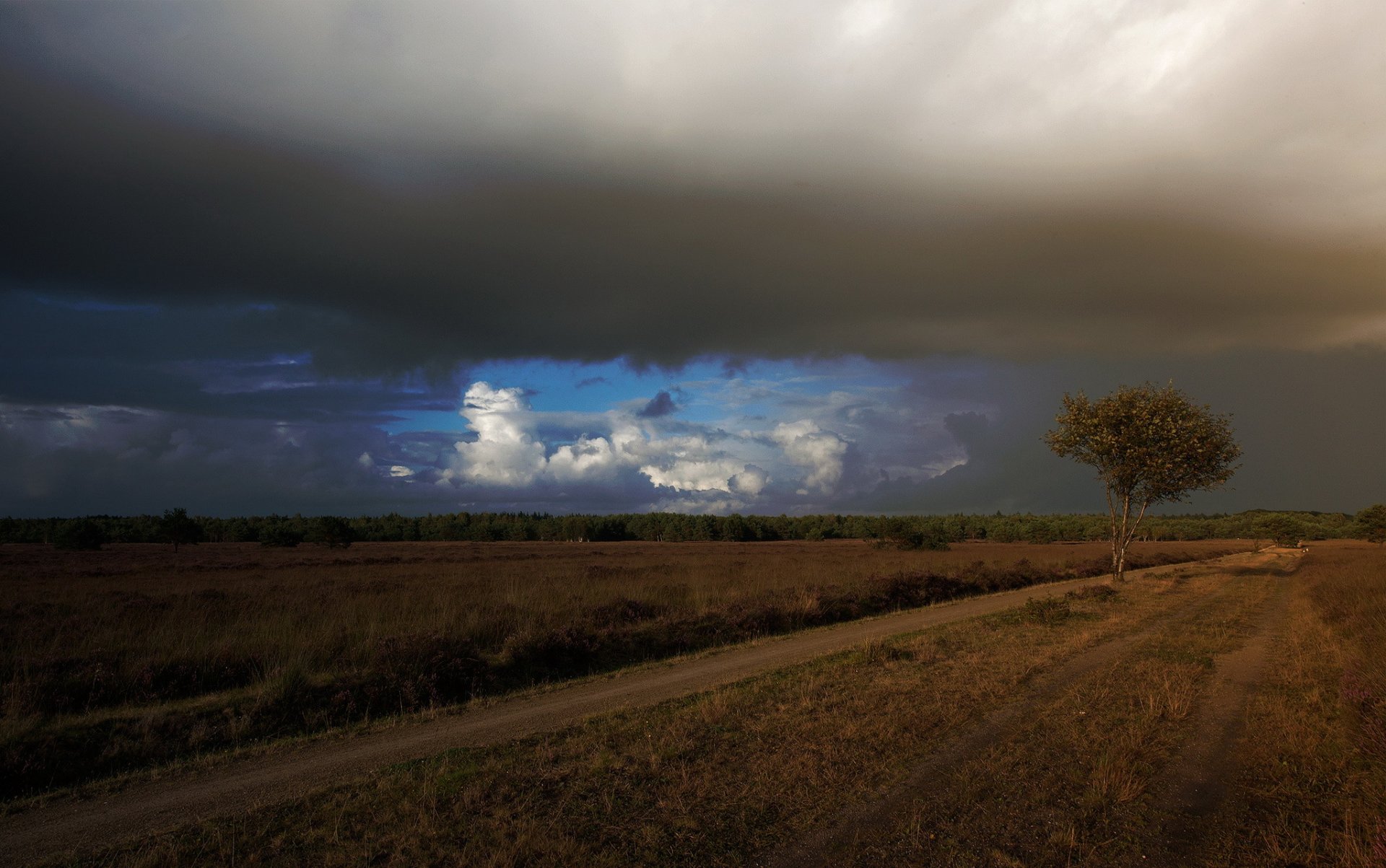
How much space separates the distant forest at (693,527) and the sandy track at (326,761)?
90.2m

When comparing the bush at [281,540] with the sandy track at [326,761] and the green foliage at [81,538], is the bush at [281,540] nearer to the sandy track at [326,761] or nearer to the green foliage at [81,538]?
the green foliage at [81,538]

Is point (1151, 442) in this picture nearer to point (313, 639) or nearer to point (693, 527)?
point (313, 639)

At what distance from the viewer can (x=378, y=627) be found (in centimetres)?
1789

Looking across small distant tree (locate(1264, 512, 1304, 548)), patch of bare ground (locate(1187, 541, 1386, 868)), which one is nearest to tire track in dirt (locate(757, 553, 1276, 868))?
patch of bare ground (locate(1187, 541, 1386, 868))

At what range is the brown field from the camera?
10656 millimetres

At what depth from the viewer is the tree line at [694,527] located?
361ft

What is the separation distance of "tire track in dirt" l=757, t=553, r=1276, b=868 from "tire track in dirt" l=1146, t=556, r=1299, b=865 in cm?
181

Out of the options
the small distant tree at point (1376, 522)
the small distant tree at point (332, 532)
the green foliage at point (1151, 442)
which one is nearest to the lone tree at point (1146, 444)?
the green foliage at point (1151, 442)

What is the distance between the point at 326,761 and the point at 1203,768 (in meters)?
10.5

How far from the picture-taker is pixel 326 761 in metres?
9.11

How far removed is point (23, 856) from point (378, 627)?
11.6 metres

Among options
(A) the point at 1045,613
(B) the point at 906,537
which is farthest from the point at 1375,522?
(A) the point at 1045,613

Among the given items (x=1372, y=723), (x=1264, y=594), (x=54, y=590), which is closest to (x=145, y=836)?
(x=1372, y=723)

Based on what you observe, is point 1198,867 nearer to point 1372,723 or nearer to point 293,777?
point 1372,723
